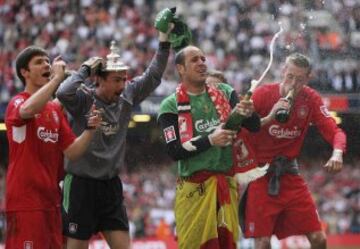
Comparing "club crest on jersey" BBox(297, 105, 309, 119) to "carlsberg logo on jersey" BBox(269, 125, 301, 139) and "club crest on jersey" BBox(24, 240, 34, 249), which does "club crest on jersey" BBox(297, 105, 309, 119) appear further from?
"club crest on jersey" BBox(24, 240, 34, 249)

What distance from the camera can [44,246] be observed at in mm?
8539

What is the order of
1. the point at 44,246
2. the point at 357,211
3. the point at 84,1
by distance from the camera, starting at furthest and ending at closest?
the point at 84,1 < the point at 357,211 < the point at 44,246

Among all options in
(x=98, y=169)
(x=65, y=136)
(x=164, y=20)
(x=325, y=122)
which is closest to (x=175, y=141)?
(x=98, y=169)

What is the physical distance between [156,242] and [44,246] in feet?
32.1

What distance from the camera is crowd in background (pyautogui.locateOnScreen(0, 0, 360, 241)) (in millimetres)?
19841

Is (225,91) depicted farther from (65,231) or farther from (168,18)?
(65,231)

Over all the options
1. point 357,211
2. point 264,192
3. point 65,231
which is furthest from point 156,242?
point 65,231

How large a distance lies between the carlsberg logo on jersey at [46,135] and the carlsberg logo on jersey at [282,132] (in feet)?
7.98

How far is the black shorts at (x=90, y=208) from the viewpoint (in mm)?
9211

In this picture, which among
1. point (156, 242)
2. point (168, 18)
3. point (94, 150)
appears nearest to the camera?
point (94, 150)

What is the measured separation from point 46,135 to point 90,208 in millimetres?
873

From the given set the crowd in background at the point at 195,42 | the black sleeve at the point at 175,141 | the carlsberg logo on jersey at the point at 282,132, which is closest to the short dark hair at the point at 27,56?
the black sleeve at the point at 175,141

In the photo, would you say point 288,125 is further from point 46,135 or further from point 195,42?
point 195,42

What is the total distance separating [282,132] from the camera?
10453mm
